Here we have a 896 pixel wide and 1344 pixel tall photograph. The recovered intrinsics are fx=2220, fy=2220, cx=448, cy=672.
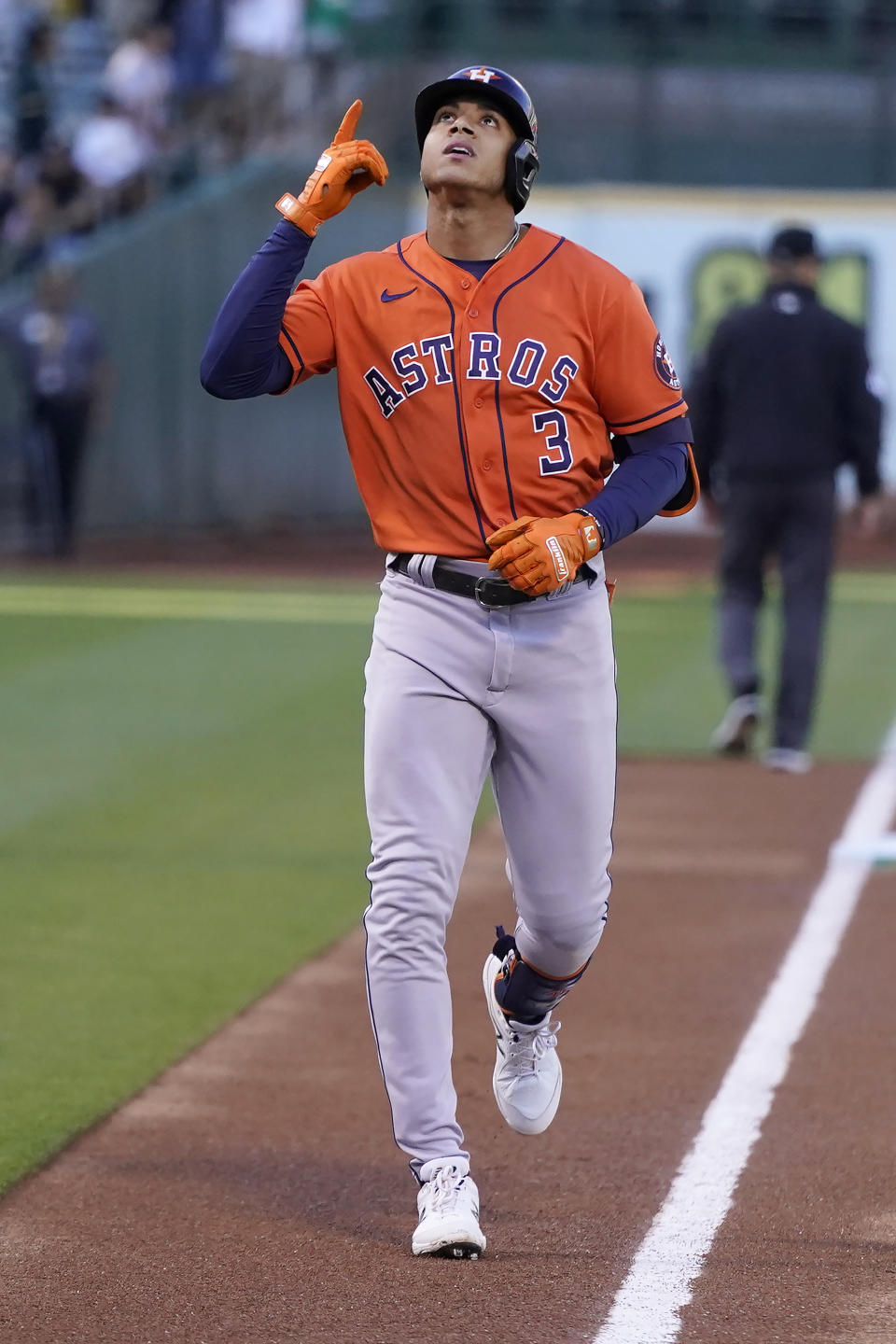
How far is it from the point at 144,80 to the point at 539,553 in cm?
1911

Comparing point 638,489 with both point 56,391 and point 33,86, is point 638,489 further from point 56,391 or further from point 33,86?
point 33,86

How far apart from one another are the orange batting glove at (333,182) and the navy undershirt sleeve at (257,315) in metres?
0.03

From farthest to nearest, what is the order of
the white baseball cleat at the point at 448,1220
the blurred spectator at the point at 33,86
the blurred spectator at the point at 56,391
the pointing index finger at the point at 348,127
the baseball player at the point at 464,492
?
the blurred spectator at the point at 33,86 < the blurred spectator at the point at 56,391 < the pointing index finger at the point at 348,127 < the baseball player at the point at 464,492 < the white baseball cleat at the point at 448,1220

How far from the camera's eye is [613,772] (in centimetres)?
454

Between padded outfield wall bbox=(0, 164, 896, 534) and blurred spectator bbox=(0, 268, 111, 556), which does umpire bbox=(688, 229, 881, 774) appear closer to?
blurred spectator bbox=(0, 268, 111, 556)

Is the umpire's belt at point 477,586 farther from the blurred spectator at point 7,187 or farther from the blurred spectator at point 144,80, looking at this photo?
the blurred spectator at point 144,80

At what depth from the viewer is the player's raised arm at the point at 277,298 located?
14.1ft

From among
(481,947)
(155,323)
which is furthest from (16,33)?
(481,947)

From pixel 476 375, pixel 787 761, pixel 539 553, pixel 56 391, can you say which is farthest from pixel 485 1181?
pixel 56 391

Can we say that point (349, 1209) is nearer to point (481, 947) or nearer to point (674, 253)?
point (481, 947)

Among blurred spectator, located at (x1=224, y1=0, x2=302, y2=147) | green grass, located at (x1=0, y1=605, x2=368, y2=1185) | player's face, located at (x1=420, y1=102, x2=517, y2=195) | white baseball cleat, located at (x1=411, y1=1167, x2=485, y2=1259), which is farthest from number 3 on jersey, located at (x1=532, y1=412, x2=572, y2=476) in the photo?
blurred spectator, located at (x1=224, y1=0, x2=302, y2=147)

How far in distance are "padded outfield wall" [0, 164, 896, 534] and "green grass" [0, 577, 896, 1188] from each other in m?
5.11

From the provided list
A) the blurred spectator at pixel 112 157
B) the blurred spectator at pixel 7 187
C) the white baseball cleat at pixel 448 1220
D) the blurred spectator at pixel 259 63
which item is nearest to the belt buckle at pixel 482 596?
the white baseball cleat at pixel 448 1220

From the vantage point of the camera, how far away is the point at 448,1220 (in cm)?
413
